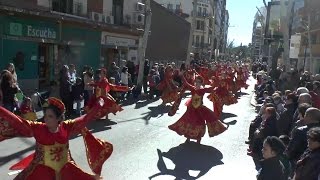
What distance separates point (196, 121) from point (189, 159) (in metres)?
1.35

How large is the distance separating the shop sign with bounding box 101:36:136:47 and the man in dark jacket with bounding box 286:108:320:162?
23.5 m

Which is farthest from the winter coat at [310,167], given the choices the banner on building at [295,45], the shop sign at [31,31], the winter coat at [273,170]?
the banner on building at [295,45]

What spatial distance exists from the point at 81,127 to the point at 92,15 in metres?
22.8

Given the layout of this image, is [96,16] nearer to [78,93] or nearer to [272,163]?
[78,93]

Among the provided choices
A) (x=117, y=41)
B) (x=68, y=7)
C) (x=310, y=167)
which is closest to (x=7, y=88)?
(x=310, y=167)

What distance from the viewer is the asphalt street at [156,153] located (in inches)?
336

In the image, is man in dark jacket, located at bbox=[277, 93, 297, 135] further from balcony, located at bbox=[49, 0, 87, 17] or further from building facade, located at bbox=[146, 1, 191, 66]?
building facade, located at bbox=[146, 1, 191, 66]

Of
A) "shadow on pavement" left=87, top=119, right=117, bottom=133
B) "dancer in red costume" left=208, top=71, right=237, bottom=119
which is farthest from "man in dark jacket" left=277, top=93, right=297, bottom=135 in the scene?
"shadow on pavement" left=87, top=119, right=117, bottom=133

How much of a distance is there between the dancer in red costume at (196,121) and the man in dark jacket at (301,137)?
4.29 metres

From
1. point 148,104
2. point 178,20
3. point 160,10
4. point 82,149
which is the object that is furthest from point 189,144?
point 178,20

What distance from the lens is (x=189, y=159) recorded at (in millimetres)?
9789

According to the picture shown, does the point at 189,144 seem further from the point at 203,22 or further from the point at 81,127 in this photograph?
the point at 203,22

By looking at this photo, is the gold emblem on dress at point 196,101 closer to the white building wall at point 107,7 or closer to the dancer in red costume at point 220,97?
the dancer in red costume at point 220,97

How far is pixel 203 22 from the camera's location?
99.0 m
